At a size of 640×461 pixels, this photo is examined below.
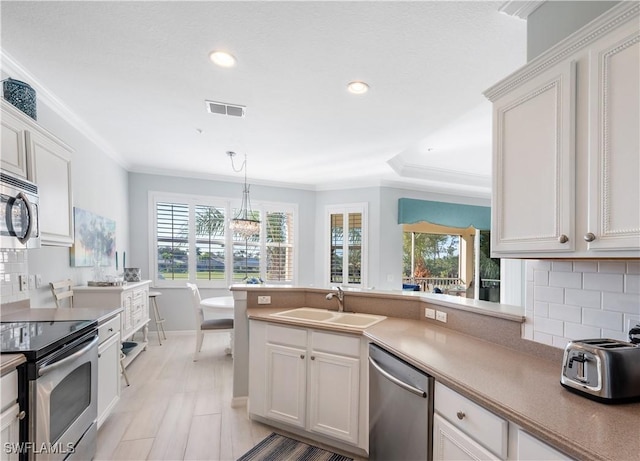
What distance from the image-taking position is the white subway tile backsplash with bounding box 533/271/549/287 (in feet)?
5.44

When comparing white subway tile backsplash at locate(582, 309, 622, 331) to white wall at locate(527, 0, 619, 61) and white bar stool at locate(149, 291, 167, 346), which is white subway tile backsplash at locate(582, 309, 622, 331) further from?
white bar stool at locate(149, 291, 167, 346)

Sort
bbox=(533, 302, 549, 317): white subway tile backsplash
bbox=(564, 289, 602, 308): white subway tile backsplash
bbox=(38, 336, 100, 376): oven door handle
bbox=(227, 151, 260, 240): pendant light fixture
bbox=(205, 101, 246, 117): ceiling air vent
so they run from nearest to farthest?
bbox=(564, 289, 602, 308): white subway tile backsplash → bbox=(38, 336, 100, 376): oven door handle → bbox=(533, 302, 549, 317): white subway tile backsplash → bbox=(205, 101, 246, 117): ceiling air vent → bbox=(227, 151, 260, 240): pendant light fixture

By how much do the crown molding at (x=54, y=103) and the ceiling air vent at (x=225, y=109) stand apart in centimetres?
130

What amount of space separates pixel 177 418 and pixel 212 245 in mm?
3313

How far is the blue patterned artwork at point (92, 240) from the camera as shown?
3436 millimetres

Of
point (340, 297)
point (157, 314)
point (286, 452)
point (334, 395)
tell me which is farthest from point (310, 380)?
point (157, 314)

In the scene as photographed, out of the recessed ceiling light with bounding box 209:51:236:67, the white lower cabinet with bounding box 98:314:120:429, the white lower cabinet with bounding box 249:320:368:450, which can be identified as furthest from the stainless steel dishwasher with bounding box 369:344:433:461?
the recessed ceiling light with bounding box 209:51:236:67

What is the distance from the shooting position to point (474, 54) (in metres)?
2.19

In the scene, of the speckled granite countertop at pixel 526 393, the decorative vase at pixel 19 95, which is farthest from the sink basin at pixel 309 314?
the decorative vase at pixel 19 95

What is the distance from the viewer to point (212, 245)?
18.6ft

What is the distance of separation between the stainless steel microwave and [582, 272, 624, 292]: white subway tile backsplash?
2903 mm

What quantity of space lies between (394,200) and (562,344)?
4.56m

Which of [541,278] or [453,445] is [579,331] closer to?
[541,278]

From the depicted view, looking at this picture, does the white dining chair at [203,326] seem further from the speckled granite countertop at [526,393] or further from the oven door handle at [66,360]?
the speckled granite countertop at [526,393]
